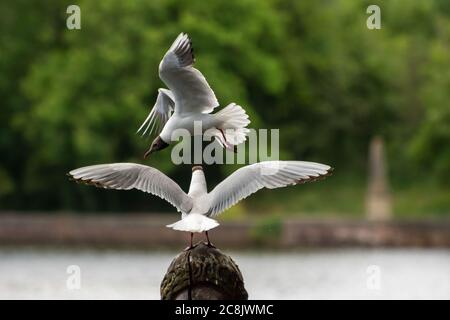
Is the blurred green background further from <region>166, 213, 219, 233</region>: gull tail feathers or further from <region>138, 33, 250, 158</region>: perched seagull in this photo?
<region>166, 213, 219, 233</region>: gull tail feathers

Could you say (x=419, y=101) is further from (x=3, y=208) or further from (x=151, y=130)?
(x=151, y=130)

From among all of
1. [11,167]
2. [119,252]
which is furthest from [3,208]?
[119,252]

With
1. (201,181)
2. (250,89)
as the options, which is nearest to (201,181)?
(201,181)

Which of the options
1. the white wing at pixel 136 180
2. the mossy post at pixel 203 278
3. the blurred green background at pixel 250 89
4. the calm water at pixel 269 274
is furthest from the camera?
the blurred green background at pixel 250 89

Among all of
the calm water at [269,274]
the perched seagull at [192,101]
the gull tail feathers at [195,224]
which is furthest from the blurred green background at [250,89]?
the gull tail feathers at [195,224]

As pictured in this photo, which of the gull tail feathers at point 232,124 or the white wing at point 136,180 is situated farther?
the gull tail feathers at point 232,124

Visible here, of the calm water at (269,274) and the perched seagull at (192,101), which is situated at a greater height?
the calm water at (269,274)

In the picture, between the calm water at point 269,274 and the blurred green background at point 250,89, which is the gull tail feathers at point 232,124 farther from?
the blurred green background at point 250,89

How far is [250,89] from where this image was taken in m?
50.3

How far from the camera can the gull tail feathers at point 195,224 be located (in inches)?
451

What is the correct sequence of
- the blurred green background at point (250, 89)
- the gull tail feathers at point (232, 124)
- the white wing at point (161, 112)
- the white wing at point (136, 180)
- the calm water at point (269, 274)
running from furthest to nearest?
the blurred green background at point (250, 89)
the calm water at point (269, 274)
the white wing at point (161, 112)
the gull tail feathers at point (232, 124)
the white wing at point (136, 180)

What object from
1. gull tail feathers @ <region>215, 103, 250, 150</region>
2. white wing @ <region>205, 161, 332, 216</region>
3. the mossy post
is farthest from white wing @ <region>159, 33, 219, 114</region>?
the mossy post

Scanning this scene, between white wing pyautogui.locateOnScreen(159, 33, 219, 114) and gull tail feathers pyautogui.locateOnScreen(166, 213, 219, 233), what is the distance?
280 cm

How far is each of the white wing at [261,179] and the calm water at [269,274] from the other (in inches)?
490
